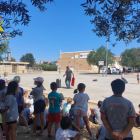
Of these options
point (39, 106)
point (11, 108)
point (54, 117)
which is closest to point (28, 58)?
point (39, 106)

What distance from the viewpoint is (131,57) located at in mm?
47531

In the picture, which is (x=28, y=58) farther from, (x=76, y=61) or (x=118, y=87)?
(x=118, y=87)

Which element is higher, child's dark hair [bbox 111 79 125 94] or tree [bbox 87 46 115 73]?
tree [bbox 87 46 115 73]

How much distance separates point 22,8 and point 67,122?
3.51 m

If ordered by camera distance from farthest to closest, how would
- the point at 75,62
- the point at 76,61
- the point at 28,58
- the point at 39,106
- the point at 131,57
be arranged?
the point at 28,58, the point at 75,62, the point at 76,61, the point at 131,57, the point at 39,106

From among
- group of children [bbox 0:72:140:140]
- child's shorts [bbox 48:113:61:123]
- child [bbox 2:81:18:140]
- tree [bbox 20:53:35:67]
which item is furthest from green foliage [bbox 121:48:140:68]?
tree [bbox 20:53:35:67]

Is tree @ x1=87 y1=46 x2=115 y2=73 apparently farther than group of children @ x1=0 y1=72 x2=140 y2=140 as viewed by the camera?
Yes

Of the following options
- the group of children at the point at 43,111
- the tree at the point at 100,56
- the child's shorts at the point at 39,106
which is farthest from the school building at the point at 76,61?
the child's shorts at the point at 39,106

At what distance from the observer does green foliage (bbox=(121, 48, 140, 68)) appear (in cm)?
4606

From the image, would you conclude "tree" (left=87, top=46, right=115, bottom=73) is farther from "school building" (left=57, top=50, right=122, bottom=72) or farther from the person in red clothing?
the person in red clothing

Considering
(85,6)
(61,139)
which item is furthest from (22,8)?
(61,139)

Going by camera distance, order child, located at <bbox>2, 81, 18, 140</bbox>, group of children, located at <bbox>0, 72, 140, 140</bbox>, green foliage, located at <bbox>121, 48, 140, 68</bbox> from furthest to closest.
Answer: green foliage, located at <bbox>121, 48, 140, 68</bbox> < child, located at <bbox>2, 81, 18, 140</bbox> < group of children, located at <bbox>0, 72, 140, 140</bbox>

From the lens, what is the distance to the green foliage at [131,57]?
1813 inches

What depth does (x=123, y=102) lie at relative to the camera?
2105mm
